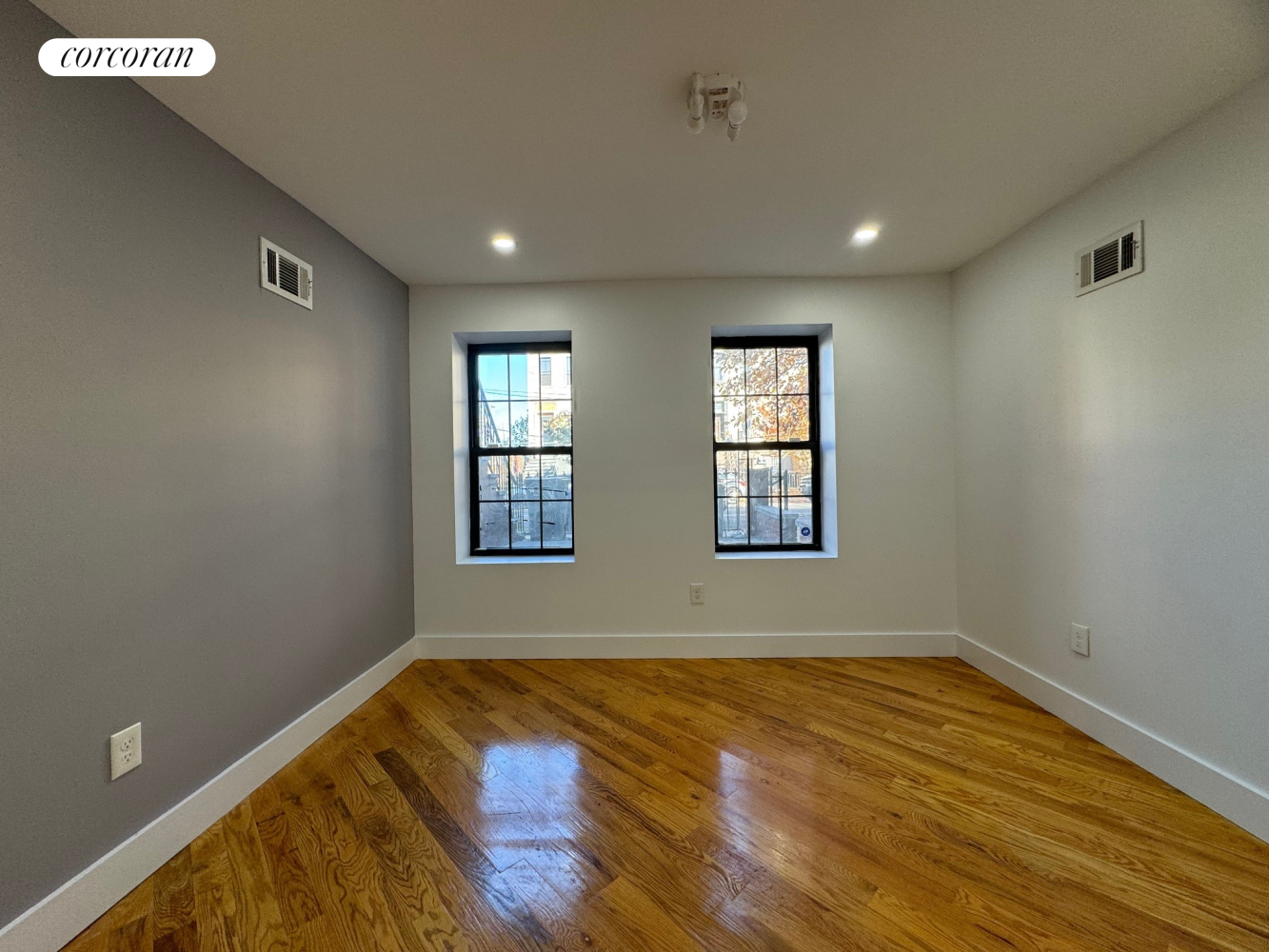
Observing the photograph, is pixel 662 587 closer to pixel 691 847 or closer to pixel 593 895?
pixel 691 847

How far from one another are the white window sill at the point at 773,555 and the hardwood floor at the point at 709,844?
91 centimetres

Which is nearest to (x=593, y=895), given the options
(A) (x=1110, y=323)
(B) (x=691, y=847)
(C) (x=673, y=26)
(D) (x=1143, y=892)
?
(B) (x=691, y=847)

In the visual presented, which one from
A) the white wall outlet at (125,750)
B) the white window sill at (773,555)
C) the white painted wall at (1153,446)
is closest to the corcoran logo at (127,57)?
the white wall outlet at (125,750)

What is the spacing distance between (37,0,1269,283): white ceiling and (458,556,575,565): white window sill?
1859 millimetres

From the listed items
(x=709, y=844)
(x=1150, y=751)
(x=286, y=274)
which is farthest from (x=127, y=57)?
(x=1150, y=751)

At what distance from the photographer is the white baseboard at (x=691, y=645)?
2855mm

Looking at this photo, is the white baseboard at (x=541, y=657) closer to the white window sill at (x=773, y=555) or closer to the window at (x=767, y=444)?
the white window sill at (x=773, y=555)

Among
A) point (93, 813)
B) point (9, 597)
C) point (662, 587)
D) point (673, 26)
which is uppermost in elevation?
point (673, 26)

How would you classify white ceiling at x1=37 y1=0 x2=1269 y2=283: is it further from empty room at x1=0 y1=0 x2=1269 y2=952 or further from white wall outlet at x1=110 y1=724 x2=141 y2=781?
white wall outlet at x1=110 y1=724 x2=141 y2=781

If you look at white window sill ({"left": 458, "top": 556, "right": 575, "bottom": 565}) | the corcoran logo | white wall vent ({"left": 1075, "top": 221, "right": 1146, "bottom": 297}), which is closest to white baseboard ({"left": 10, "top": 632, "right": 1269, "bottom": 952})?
white window sill ({"left": 458, "top": 556, "right": 575, "bottom": 565})

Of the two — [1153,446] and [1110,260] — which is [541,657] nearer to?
[1153,446]

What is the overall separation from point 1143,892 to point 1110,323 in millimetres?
1966

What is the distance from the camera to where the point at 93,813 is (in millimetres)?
1233

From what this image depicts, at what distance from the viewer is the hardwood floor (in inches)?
45.6
